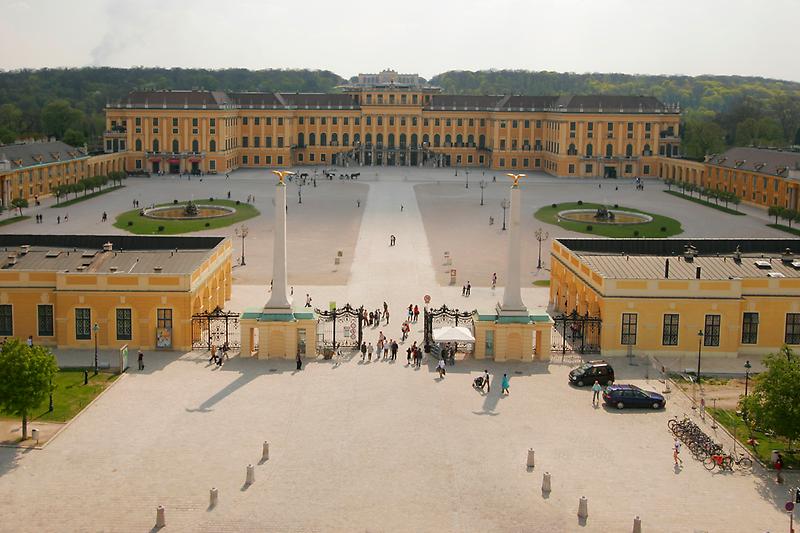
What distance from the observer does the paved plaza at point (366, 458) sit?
80.2ft

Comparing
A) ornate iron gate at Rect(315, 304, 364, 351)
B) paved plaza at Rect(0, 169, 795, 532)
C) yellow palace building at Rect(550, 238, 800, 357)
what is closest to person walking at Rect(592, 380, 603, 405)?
paved plaza at Rect(0, 169, 795, 532)

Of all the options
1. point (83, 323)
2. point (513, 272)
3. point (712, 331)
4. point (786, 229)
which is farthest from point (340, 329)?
point (786, 229)

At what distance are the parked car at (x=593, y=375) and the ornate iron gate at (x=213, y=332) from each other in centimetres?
1507

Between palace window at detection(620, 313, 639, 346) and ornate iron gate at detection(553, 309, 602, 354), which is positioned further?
ornate iron gate at detection(553, 309, 602, 354)

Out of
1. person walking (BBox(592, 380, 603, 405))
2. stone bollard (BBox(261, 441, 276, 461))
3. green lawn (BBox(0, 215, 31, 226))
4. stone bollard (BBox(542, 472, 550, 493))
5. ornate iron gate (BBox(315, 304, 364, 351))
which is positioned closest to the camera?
stone bollard (BBox(542, 472, 550, 493))

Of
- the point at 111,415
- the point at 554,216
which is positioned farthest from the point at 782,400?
the point at 554,216

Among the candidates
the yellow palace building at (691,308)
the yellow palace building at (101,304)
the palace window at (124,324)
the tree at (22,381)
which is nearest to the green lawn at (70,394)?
the tree at (22,381)

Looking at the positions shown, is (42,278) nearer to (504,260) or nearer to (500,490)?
(500,490)

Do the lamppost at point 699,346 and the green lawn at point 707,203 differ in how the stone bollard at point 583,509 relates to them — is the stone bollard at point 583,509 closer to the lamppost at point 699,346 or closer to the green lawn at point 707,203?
the lamppost at point 699,346

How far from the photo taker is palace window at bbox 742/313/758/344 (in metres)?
41.0

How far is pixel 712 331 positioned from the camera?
133ft

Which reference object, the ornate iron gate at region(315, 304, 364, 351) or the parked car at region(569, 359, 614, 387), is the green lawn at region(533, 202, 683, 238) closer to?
the ornate iron gate at region(315, 304, 364, 351)

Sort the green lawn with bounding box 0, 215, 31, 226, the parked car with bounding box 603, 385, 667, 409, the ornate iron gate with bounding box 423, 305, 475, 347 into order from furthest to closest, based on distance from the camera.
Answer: the green lawn with bounding box 0, 215, 31, 226
the ornate iron gate with bounding box 423, 305, 475, 347
the parked car with bounding box 603, 385, 667, 409

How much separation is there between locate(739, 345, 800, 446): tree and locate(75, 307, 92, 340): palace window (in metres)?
27.3
